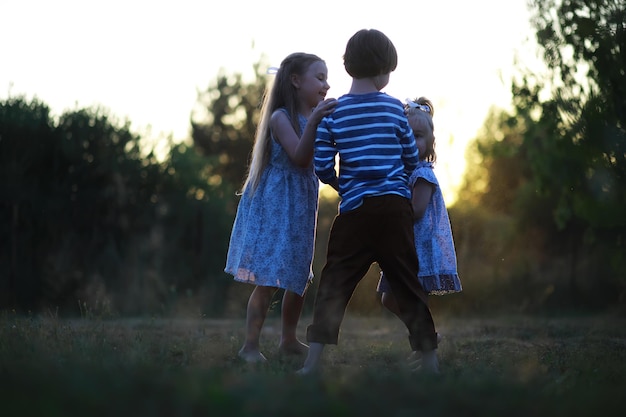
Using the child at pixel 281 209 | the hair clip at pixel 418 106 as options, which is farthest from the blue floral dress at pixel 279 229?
the hair clip at pixel 418 106

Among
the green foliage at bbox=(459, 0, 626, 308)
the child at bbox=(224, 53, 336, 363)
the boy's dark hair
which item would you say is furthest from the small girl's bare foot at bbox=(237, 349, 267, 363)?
the green foliage at bbox=(459, 0, 626, 308)

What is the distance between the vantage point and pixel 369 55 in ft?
14.7

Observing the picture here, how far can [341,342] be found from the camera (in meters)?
6.57

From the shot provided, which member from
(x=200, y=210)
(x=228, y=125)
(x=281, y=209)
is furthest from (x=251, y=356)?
(x=228, y=125)

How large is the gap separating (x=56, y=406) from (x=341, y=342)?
4.27 meters

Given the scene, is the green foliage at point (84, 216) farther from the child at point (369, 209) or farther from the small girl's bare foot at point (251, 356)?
the child at point (369, 209)

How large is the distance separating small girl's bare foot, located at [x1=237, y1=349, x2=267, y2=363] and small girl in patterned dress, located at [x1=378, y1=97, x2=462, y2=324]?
894mm

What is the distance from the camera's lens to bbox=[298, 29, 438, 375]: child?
14.4 feet

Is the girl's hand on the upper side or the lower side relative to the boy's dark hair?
lower

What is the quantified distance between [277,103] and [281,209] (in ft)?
2.53

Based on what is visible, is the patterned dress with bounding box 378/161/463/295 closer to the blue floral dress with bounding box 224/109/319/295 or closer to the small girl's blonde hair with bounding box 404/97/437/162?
the small girl's blonde hair with bounding box 404/97/437/162

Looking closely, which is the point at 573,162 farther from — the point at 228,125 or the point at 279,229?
the point at 228,125

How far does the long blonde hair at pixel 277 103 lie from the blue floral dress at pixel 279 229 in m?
0.05

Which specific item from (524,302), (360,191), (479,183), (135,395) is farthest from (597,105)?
(479,183)
